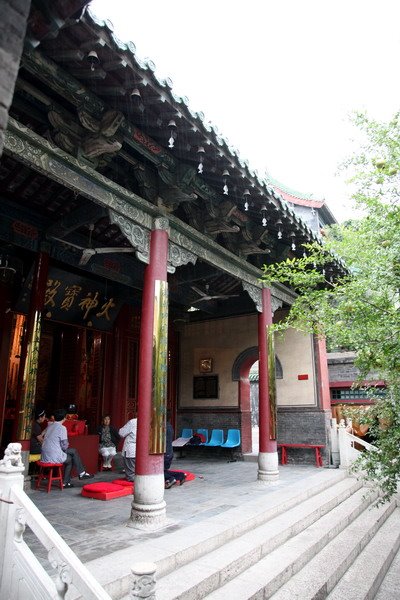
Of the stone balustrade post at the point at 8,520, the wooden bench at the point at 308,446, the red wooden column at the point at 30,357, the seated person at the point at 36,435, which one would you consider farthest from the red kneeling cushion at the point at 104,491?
the wooden bench at the point at 308,446

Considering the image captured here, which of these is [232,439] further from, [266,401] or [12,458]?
[12,458]

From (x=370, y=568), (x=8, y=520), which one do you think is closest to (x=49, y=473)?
(x=8, y=520)

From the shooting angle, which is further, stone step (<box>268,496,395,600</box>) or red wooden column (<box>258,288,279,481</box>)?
red wooden column (<box>258,288,279,481</box>)

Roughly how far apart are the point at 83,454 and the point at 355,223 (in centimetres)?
595

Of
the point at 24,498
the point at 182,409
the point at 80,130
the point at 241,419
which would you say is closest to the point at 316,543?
the point at 24,498

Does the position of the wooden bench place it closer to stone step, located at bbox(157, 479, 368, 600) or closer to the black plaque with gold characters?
the black plaque with gold characters

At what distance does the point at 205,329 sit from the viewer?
1148cm

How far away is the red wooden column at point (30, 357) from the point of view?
20.5ft

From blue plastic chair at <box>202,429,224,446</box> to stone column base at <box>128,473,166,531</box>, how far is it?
6.08 meters

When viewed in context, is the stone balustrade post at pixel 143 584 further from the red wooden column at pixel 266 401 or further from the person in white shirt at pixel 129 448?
the red wooden column at pixel 266 401

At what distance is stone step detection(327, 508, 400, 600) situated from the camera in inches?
151

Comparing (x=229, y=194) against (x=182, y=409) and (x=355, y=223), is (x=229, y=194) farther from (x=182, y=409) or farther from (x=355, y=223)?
(x=182, y=409)

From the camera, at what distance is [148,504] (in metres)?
4.36

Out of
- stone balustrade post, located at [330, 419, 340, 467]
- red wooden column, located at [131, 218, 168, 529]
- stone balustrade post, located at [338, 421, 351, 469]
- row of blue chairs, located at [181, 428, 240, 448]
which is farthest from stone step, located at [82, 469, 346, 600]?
row of blue chairs, located at [181, 428, 240, 448]
